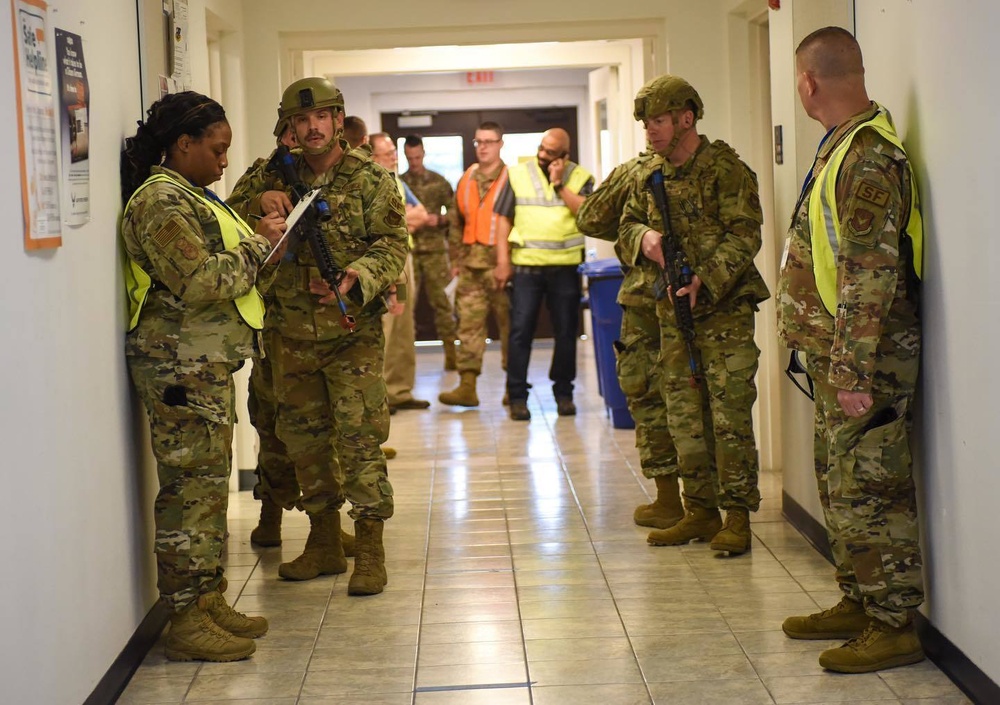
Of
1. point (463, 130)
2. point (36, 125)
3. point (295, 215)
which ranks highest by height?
point (463, 130)

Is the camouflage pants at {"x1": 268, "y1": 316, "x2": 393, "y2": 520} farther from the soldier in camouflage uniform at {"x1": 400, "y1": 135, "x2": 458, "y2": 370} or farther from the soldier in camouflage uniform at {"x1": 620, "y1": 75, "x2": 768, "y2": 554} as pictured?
the soldier in camouflage uniform at {"x1": 400, "y1": 135, "x2": 458, "y2": 370}

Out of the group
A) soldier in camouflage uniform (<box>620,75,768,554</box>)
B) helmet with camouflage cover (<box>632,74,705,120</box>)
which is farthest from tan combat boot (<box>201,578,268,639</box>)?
helmet with camouflage cover (<box>632,74,705,120</box>)

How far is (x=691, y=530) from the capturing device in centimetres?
467

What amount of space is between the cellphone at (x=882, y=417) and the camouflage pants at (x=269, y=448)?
210 centimetres

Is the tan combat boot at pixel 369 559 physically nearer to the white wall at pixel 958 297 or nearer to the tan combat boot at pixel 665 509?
the tan combat boot at pixel 665 509

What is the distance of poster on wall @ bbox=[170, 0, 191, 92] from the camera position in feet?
14.1

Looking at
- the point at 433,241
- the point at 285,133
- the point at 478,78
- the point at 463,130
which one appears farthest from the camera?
the point at 463,130

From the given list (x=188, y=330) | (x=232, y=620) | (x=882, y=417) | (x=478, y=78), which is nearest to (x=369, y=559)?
(x=232, y=620)

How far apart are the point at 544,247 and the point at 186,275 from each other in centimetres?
450

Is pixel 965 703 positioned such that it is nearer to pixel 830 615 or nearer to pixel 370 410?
pixel 830 615

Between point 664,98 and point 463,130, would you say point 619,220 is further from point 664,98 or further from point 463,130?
point 463,130

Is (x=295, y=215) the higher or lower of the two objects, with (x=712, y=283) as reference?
higher

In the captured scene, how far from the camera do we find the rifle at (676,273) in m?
4.39

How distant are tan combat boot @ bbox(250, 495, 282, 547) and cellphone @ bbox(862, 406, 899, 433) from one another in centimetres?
246
